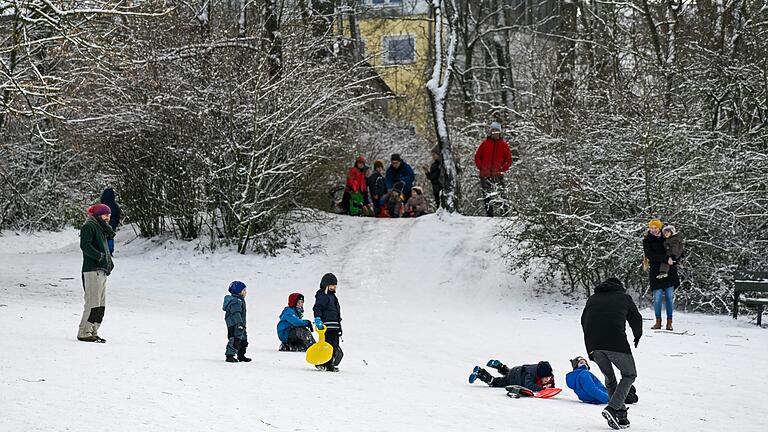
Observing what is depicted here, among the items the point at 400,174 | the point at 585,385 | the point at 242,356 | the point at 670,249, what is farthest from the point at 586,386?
the point at 400,174

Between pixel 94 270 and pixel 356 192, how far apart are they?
13.9 meters

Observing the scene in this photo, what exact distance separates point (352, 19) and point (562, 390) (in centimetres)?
2578

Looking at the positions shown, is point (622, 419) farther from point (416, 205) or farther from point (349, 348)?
point (416, 205)

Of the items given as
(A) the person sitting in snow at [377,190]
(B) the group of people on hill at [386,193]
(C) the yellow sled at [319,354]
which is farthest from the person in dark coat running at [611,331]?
(A) the person sitting in snow at [377,190]

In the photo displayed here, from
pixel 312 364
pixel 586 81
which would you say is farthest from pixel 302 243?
pixel 312 364

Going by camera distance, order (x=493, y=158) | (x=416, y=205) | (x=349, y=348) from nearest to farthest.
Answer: (x=349, y=348), (x=493, y=158), (x=416, y=205)

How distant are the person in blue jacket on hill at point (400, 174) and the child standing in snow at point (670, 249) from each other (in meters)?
10.5

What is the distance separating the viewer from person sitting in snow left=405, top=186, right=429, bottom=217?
89.3ft

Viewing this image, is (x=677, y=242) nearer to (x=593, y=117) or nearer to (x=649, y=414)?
(x=593, y=117)

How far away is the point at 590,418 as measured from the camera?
10000mm

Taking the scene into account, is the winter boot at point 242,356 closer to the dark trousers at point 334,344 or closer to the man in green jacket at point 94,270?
the dark trousers at point 334,344

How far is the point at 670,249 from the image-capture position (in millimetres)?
17641

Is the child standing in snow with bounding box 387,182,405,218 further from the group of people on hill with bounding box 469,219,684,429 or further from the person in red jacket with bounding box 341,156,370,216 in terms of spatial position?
the group of people on hill with bounding box 469,219,684,429

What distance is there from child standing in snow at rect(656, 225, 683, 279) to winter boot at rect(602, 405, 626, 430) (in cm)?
857
